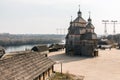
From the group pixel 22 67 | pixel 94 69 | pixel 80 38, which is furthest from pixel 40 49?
pixel 22 67

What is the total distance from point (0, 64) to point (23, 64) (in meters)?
3.29

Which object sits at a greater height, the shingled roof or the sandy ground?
the shingled roof

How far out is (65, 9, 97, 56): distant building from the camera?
4975 cm

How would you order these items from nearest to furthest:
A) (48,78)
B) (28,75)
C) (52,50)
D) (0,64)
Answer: (0,64) < (28,75) < (48,78) < (52,50)

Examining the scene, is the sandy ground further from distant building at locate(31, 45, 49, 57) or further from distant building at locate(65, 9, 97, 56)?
distant building at locate(31, 45, 49, 57)

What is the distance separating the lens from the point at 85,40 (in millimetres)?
50344

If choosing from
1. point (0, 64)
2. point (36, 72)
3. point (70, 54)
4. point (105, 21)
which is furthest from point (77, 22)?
point (105, 21)

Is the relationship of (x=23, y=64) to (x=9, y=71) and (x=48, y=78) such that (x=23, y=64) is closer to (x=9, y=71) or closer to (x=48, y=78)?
(x=9, y=71)

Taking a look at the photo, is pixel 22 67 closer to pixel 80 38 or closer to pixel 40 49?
pixel 40 49

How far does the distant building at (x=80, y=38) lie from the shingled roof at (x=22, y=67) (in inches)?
1089

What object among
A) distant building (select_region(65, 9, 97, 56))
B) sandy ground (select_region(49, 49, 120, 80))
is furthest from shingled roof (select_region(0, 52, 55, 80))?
distant building (select_region(65, 9, 97, 56))

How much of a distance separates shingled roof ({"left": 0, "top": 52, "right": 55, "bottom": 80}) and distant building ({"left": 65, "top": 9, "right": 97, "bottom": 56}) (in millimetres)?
27658

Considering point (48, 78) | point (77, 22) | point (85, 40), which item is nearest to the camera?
point (48, 78)

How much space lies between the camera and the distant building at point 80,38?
4975 cm
